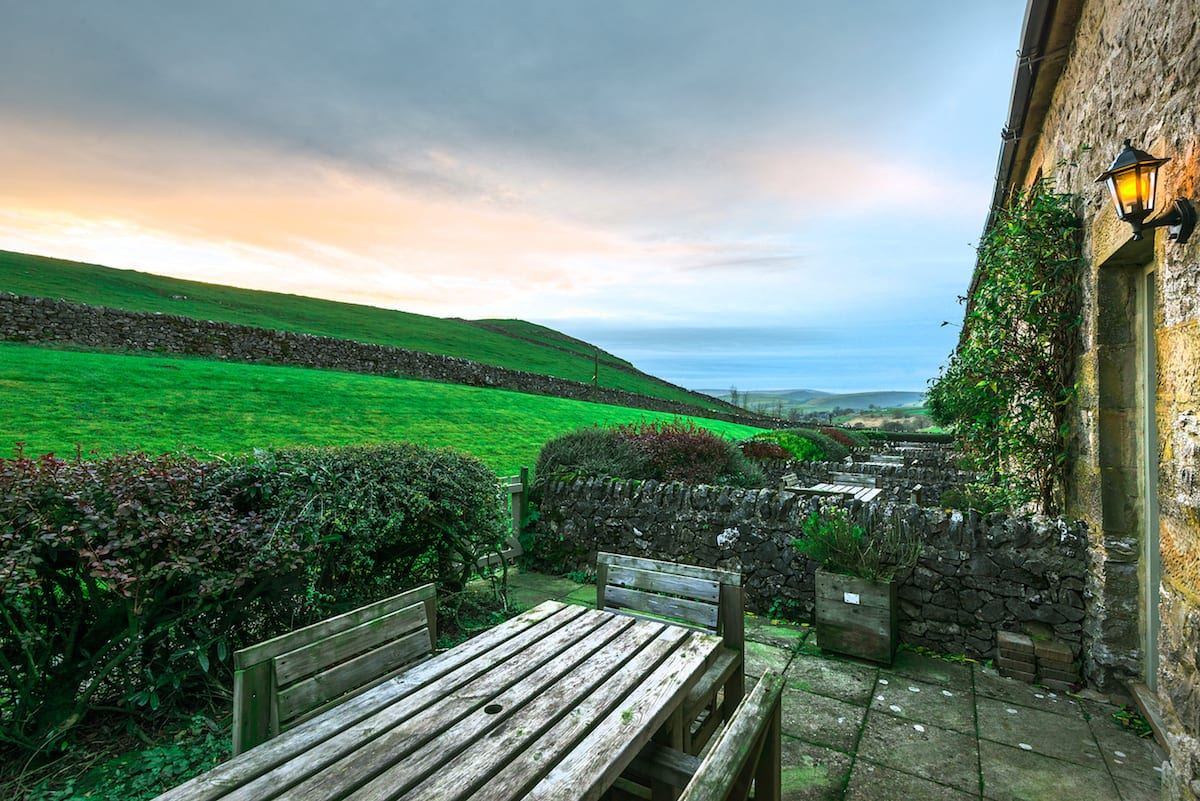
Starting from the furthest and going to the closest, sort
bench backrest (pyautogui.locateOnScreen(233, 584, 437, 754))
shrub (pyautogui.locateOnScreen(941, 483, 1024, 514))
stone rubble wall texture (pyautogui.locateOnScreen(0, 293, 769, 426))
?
stone rubble wall texture (pyautogui.locateOnScreen(0, 293, 769, 426)) < shrub (pyautogui.locateOnScreen(941, 483, 1024, 514)) < bench backrest (pyautogui.locateOnScreen(233, 584, 437, 754))

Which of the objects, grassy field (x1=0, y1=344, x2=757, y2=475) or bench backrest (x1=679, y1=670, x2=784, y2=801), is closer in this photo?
bench backrest (x1=679, y1=670, x2=784, y2=801)

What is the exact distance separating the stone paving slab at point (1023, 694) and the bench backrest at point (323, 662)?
4.35 meters

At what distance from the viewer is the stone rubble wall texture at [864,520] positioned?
435cm

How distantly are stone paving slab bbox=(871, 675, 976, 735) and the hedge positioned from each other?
4072mm

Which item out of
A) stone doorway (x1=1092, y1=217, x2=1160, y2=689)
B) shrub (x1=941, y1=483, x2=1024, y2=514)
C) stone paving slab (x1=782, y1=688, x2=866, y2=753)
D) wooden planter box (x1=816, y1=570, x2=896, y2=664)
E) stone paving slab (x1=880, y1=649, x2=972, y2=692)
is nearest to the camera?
stone paving slab (x1=782, y1=688, x2=866, y2=753)

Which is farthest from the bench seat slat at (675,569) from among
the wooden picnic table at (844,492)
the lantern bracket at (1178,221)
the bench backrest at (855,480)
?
the bench backrest at (855,480)

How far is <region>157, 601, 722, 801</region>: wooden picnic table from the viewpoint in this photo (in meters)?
1.52

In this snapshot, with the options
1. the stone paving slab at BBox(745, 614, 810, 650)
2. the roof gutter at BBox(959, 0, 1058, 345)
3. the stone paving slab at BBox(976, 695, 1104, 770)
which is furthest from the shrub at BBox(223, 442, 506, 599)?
the roof gutter at BBox(959, 0, 1058, 345)

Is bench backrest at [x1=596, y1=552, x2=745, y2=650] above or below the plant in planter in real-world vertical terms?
above

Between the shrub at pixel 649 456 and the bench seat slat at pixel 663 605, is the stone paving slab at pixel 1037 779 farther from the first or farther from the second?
the shrub at pixel 649 456

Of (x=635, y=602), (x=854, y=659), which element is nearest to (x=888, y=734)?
(x=854, y=659)

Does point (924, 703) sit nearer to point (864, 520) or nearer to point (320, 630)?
point (864, 520)

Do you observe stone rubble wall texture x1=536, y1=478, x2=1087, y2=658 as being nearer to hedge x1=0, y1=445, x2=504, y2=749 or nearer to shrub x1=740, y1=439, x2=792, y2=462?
hedge x1=0, y1=445, x2=504, y2=749

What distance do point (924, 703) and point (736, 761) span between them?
3.35 m
